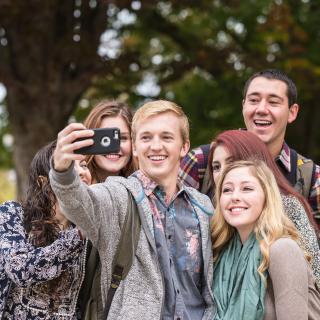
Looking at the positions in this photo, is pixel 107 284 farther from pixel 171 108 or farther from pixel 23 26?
pixel 23 26

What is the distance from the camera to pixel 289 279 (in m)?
3.02

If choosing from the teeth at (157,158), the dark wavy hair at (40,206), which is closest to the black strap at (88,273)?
the dark wavy hair at (40,206)

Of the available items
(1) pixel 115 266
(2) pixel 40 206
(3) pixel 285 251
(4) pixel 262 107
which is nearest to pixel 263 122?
(4) pixel 262 107

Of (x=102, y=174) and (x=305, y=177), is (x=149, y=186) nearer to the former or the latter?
(x=102, y=174)

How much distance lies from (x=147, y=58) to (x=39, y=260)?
10.0 m

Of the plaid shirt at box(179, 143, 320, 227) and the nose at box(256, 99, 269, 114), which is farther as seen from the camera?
the nose at box(256, 99, 269, 114)

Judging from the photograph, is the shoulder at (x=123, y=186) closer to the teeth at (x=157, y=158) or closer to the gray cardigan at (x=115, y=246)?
the gray cardigan at (x=115, y=246)

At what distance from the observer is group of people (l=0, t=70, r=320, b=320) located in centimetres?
297

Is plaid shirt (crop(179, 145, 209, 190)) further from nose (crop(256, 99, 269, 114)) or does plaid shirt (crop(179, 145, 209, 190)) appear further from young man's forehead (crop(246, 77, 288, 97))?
young man's forehead (crop(246, 77, 288, 97))

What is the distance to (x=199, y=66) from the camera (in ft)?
36.3

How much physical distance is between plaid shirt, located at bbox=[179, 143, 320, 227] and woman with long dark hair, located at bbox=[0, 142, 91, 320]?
0.88m

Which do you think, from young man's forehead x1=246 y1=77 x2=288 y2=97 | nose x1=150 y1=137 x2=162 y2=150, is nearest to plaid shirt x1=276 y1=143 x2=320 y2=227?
young man's forehead x1=246 y1=77 x2=288 y2=97

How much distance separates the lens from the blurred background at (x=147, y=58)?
9.62 m

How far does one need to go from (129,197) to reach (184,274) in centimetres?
46
